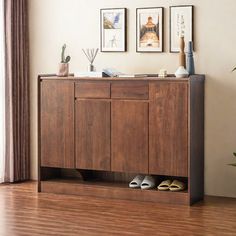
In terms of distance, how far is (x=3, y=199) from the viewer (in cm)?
598

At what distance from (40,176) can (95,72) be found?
117 cm

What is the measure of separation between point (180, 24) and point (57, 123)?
1502mm

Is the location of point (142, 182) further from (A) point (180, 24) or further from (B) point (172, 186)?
(A) point (180, 24)

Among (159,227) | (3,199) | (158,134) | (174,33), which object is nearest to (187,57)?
(174,33)

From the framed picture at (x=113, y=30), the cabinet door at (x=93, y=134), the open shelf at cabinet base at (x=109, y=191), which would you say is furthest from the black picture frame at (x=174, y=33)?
the open shelf at cabinet base at (x=109, y=191)

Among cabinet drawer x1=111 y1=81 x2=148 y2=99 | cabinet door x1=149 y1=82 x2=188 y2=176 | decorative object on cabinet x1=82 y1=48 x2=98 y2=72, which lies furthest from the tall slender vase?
decorative object on cabinet x1=82 y1=48 x2=98 y2=72

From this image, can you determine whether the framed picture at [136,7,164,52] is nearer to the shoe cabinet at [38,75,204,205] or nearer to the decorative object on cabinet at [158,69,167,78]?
the decorative object on cabinet at [158,69,167,78]

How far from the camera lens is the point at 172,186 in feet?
19.3

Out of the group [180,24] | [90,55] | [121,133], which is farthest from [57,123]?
[180,24]

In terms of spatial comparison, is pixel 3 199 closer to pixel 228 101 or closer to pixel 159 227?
pixel 159 227

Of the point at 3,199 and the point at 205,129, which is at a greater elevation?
the point at 205,129

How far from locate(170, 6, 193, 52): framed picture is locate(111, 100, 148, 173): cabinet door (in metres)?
0.74

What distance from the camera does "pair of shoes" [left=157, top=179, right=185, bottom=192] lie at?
5855 millimetres

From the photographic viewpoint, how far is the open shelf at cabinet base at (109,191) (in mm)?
5797
